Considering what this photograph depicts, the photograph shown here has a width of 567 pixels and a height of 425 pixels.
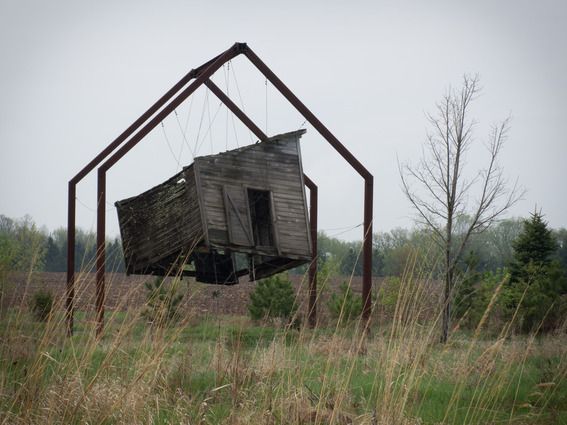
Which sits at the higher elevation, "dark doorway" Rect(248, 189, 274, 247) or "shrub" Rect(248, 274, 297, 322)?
"dark doorway" Rect(248, 189, 274, 247)

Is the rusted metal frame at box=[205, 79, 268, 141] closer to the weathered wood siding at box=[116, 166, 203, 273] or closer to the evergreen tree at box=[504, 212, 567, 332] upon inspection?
the weathered wood siding at box=[116, 166, 203, 273]

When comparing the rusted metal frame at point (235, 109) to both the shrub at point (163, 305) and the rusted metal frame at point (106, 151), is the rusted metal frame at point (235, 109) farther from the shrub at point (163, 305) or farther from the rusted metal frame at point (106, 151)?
the shrub at point (163, 305)

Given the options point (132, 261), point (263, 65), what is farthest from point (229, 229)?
point (263, 65)

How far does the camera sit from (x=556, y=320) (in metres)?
17.9

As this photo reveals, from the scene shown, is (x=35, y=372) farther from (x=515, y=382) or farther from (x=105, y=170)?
(x=105, y=170)

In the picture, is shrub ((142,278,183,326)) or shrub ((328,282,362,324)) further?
shrub ((328,282,362,324))

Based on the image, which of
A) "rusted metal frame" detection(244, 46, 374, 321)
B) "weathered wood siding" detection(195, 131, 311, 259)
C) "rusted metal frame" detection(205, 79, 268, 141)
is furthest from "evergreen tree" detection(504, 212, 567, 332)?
"rusted metal frame" detection(205, 79, 268, 141)

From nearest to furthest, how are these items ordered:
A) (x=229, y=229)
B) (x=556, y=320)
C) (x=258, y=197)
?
1. (x=229, y=229)
2. (x=258, y=197)
3. (x=556, y=320)

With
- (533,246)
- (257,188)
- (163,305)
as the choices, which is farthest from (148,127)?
(533,246)

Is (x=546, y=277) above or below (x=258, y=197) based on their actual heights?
below

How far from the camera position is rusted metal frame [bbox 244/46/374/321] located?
40.4ft

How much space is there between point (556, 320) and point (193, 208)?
11262 millimetres

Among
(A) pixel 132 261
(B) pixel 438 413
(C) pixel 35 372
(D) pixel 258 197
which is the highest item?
(D) pixel 258 197

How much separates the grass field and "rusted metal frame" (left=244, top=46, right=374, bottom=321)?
7.22ft
